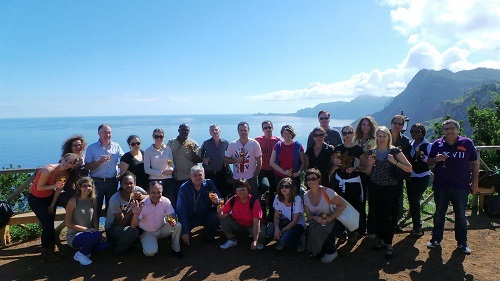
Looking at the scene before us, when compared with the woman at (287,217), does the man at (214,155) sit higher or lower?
→ higher

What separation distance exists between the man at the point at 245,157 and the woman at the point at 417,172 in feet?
9.62

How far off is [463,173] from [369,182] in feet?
4.85

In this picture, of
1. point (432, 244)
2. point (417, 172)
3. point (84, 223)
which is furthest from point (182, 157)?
point (432, 244)

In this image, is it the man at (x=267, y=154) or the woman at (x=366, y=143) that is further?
the man at (x=267, y=154)

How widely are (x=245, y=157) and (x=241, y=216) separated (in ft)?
4.10

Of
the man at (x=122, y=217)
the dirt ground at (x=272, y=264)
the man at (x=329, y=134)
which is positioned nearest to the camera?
the dirt ground at (x=272, y=264)

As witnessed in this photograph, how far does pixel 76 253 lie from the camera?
5.12 metres

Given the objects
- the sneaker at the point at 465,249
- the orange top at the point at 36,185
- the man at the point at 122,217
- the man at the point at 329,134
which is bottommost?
the sneaker at the point at 465,249

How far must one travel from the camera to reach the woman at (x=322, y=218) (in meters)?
4.93

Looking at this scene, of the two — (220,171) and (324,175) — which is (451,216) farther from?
(220,171)

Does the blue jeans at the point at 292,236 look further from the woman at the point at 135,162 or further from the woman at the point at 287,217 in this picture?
the woman at the point at 135,162

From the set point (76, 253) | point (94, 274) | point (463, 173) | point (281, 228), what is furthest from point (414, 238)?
point (76, 253)

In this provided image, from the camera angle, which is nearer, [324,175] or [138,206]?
[138,206]

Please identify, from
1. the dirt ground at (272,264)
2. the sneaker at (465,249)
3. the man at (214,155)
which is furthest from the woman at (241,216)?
the sneaker at (465,249)
